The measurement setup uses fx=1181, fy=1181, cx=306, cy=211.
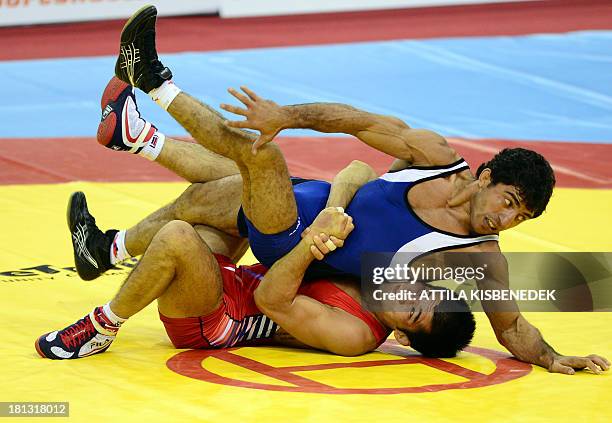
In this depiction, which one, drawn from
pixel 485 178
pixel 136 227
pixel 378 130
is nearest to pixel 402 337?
pixel 485 178

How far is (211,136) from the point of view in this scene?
16.5 ft

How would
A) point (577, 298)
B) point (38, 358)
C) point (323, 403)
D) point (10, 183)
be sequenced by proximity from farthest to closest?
point (10, 183) → point (577, 298) → point (38, 358) → point (323, 403)

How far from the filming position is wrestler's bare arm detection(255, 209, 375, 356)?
498cm

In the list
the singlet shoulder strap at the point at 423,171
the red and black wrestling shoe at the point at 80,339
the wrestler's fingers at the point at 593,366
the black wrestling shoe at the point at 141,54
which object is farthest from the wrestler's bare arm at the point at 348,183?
the wrestler's fingers at the point at 593,366

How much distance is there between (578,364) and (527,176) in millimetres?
811

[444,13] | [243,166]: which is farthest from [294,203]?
[444,13]

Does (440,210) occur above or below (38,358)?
above

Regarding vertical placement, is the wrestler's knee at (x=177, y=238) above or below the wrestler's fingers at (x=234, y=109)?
below

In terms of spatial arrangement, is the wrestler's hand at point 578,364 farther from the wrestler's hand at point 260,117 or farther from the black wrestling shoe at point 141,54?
the black wrestling shoe at point 141,54

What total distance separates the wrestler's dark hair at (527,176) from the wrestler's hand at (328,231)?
2.17 ft

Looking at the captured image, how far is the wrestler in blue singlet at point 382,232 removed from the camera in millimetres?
5105

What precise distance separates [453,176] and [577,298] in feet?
4.22

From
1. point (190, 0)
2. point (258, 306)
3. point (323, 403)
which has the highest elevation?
point (190, 0)

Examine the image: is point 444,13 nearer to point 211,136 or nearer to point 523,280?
point 523,280
